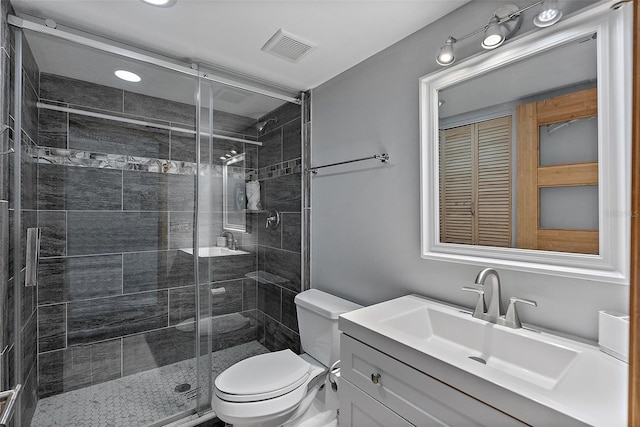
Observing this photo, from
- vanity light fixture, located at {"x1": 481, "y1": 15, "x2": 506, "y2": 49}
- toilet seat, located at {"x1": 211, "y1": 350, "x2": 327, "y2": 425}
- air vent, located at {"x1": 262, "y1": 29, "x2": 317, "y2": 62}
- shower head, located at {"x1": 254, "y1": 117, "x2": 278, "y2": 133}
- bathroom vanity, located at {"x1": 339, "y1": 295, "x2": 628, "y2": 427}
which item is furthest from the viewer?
shower head, located at {"x1": 254, "y1": 117, "x2": 278, "y2": 133}

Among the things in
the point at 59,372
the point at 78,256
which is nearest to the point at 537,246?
the point at 78,256

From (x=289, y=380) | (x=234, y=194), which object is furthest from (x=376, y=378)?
(x=234, y=194)

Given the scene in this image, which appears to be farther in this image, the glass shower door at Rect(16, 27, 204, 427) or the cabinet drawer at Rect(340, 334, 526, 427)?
the glass shower door at Rect(16, 27, 204, 427)

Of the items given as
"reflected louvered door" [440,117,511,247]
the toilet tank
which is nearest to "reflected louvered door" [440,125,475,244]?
"reflected louvered door" [440,117,511,247]

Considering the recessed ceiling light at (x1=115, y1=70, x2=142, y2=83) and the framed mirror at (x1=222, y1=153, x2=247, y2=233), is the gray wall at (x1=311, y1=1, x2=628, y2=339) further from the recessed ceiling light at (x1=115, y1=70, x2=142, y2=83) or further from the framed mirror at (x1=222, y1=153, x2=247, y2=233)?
the recessed ceiling light at (x1=115, y1=70, x2=142, y2=83)

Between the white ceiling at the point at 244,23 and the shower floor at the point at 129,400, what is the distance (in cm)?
192

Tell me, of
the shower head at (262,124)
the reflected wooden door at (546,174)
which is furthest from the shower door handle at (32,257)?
the reflected wooden door at (546,174)

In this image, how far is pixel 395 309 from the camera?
1.30 metres

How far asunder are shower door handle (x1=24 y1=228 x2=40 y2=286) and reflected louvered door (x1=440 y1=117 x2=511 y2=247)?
2.02 metres

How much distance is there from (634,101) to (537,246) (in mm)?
798

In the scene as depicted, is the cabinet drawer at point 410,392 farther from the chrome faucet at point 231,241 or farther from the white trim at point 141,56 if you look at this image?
the white trim at point 141,56

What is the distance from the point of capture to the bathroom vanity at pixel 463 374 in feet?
2.26

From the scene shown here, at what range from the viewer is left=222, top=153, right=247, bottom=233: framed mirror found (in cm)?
199

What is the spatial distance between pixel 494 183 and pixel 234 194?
1.54 m
